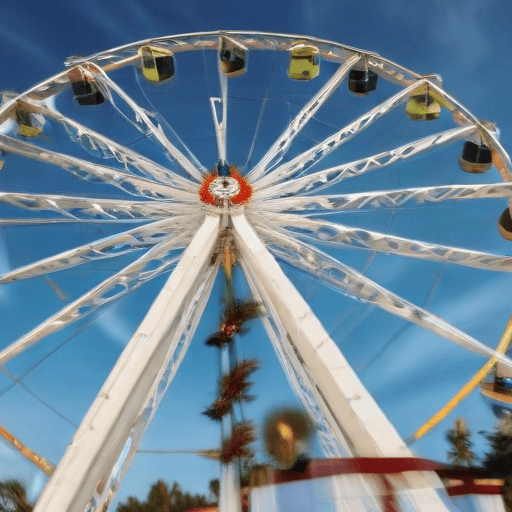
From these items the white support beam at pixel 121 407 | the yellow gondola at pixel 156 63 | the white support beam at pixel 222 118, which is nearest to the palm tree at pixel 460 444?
the white support beam at pixel 121 407

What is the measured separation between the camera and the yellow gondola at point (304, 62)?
36.3 ft

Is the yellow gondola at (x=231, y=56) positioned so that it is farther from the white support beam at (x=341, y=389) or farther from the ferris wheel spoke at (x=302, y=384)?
the white support beam at (x=341, y=389)

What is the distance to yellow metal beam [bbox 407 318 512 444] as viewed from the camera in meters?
6.93

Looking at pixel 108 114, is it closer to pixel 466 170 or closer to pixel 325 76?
pixel 325 76

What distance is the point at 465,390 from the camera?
7.78 m

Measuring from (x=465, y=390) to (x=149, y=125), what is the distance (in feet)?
22.9

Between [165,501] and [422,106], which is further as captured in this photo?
[422,106]

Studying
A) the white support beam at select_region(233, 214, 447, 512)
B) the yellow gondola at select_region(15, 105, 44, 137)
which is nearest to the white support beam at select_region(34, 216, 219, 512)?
the white support beam at select_region(233, 214, 447, 512)

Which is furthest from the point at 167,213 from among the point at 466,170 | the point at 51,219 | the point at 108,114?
the point at 466,170

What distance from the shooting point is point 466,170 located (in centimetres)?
1038

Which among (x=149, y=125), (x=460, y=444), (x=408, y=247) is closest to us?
(x=460, y=444)

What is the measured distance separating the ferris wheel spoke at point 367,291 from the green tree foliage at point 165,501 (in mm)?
3777

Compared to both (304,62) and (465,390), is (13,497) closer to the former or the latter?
(465,390)

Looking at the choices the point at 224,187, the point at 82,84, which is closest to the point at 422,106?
the point at 224,187
